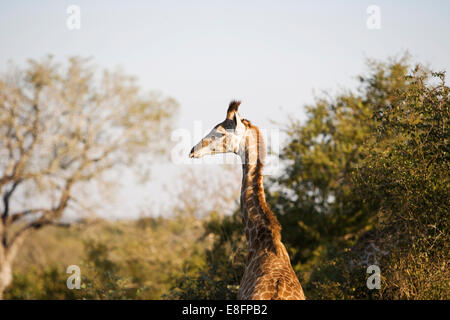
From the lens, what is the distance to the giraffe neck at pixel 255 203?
6.75 m

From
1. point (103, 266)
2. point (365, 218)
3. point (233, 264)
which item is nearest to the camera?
point (233, 264)

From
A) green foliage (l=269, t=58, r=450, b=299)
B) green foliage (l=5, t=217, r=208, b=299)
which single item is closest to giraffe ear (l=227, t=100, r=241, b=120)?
green foliage (l=269, t=58, r=450, b=299)

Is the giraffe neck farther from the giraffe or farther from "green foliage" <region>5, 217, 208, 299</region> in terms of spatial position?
"green foliage" <region>5, 217, 208, 299</region>

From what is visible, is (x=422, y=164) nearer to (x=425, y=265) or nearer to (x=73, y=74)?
(x=425, y=265)

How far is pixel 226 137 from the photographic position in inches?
293

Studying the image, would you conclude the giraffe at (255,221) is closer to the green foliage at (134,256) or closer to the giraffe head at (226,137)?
the giraffe head at (226,137)

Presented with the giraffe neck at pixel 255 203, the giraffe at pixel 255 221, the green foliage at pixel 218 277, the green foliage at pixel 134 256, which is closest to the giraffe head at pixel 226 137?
the giraffe at pixel 255 221

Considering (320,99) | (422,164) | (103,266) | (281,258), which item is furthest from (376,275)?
(103,266)

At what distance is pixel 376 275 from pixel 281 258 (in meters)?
3.22

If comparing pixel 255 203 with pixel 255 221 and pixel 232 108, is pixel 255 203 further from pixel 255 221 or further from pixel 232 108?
pixel 232 108

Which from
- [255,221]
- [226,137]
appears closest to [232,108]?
[226,137]

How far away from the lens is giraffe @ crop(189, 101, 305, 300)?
6062mm

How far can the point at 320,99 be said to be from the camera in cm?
1709
